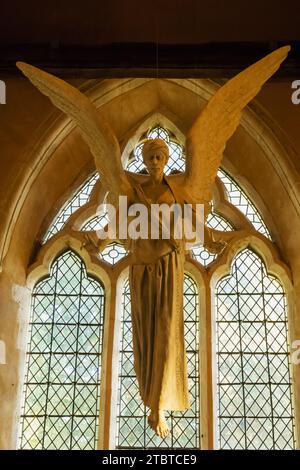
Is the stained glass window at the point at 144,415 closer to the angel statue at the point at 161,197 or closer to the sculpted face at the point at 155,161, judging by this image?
the angel statue at the point at 161,197

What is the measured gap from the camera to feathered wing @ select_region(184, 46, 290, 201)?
593cm

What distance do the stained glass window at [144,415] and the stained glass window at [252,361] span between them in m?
0.23

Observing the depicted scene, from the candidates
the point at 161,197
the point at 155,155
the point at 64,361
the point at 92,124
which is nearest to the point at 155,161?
the point at 155,155

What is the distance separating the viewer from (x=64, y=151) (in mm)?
8477

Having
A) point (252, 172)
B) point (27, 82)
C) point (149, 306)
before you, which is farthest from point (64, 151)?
point (149, 306)

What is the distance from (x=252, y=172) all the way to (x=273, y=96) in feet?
3.00

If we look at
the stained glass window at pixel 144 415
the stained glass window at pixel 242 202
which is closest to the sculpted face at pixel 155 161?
the stained glass window at pixel 144 415

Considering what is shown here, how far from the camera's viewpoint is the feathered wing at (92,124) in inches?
231

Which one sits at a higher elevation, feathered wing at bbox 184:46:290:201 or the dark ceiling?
the dark ceiling

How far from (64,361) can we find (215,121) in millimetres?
3056

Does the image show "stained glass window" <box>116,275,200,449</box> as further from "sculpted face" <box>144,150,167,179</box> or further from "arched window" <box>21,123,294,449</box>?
"sculpted face" <box>144,150,167,179</box>

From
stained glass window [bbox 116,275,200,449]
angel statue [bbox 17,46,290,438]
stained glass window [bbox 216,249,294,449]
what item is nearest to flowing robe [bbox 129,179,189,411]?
angel statue [bbox 17,46,290,438]

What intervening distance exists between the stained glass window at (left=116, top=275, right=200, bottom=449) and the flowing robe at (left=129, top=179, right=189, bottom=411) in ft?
6.42

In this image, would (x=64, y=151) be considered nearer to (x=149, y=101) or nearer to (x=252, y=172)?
(x=149, y=101)
